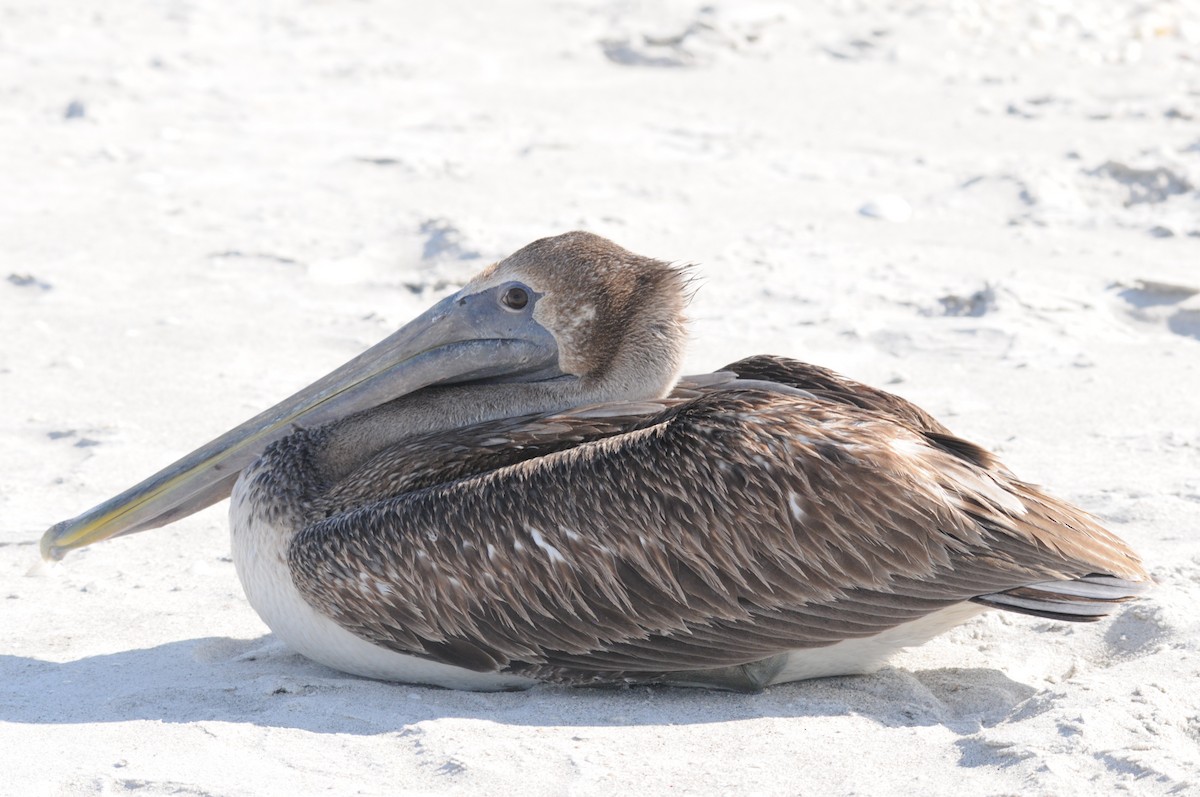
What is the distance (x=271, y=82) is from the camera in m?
10.9

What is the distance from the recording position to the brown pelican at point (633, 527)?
396 centimetres

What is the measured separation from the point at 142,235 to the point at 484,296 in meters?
4.05

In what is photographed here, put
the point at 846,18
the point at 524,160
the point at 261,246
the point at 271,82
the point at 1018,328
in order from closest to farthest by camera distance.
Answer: the point at 1018,328 → the point at 261,246 → the point at 524,160 → the point at 271,82 → the point at 846,18

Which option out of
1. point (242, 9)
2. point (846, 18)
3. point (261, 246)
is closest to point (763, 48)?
point (846, 18)

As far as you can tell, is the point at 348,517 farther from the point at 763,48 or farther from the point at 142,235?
the point at 763,48

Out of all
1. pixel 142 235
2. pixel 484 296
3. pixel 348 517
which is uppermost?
pixel 484 296

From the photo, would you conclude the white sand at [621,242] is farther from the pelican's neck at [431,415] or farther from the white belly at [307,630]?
the pelican's neck at [431,415]

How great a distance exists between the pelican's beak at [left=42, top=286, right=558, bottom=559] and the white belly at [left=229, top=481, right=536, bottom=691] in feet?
0.97

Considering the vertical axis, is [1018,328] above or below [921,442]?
below

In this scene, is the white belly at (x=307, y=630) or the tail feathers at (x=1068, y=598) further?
the white belly at (x=307, y=630)

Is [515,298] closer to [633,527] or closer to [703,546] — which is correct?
[633,527]

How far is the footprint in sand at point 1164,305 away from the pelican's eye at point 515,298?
3552 millimetres

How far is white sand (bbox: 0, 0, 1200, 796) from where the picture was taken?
378 cm

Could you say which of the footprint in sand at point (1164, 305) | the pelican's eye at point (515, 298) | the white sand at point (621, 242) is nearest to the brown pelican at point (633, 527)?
the pelican's eye at point (515, 298)
